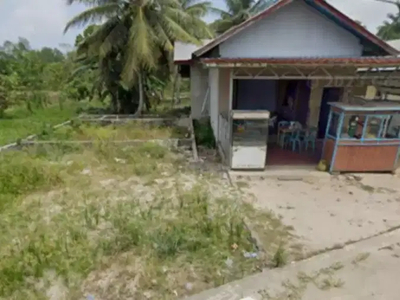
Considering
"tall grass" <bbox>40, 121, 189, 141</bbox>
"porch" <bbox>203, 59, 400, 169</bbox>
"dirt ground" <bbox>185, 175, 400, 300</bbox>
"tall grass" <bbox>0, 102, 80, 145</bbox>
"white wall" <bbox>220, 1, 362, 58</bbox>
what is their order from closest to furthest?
1. "dirt ground" <bbox>185, 175, 400, 300</bbox>
2. "porch" <bbox>203, 59, 400, 169</bbox>
3. "white wall" <bbox>220, 1, 362, 58</bbox>
4. "tall grass" <bbox>40, 121, 189, 141</bbox>
5. "tall grass" <bbox>0, 102, 80, 145</bbox>

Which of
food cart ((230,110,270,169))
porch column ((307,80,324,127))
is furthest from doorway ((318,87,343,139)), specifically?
food cart ((230,110,270,169))

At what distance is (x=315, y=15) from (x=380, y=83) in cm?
412

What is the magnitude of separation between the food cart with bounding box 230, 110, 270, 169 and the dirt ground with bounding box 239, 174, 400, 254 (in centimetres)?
64

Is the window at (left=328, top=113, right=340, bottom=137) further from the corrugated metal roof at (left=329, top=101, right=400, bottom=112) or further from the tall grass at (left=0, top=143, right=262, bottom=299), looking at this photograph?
the tall grass at (left=0, top=143, right=262, bottom=299)

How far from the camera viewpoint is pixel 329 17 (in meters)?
9.37

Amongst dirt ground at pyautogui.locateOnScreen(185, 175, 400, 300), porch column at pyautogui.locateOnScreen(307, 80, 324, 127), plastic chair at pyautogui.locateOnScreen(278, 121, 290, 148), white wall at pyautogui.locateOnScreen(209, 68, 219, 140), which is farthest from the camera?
porch column at pyautogui.locateOnScreen(307, 80, 324, 127)

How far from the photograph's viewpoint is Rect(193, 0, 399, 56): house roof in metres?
8.94

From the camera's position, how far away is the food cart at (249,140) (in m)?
7.52

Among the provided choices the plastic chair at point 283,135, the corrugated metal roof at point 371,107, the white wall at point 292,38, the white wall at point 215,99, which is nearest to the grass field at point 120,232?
the white wall at point 215,99

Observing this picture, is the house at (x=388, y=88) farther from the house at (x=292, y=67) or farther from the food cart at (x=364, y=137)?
the food cart at (x=364, y=137)

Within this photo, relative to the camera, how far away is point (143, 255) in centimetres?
431

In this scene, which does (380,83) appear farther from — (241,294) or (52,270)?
(52,270)

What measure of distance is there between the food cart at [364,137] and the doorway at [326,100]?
2.77 m

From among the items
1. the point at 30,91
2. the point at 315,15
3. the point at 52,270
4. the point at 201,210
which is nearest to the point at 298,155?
the point at 315,15
